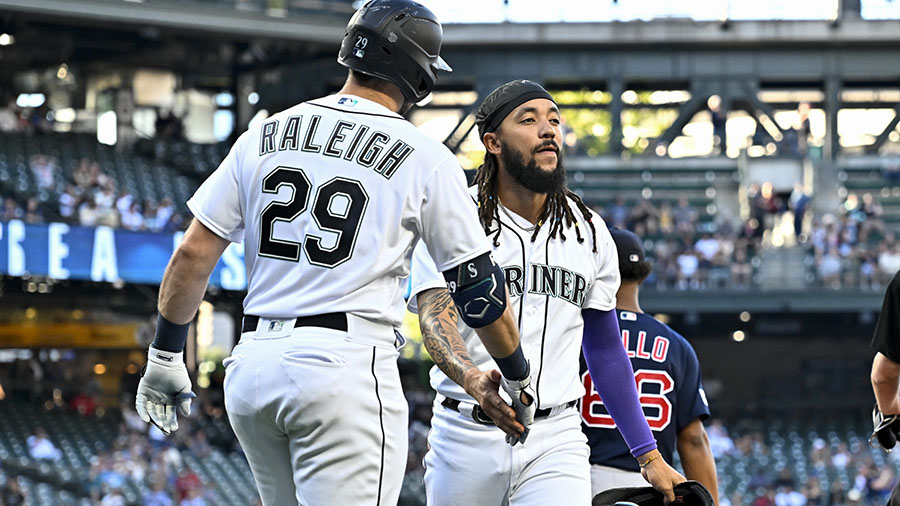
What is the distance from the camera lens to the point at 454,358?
145 inches

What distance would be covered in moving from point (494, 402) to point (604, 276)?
115 cm

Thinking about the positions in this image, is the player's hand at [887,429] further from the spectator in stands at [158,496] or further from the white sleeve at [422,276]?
the spectator in stands at [158,496]

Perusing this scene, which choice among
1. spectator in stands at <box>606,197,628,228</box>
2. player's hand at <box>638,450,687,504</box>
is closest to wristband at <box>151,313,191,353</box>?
player's hand at <box>638,450,687,504</box>

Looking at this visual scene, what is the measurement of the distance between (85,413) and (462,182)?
17.8 m

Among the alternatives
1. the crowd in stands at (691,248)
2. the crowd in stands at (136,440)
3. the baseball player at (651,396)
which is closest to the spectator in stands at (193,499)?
the crowd in stands at (136,440)

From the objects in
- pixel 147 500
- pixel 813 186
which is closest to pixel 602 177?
pixel 813 186

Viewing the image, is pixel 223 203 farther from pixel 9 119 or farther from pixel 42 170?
pixel 9 119

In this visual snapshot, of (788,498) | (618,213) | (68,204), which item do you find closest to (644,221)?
(618,213)

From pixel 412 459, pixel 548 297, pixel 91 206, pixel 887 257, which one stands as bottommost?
pixel 412 459

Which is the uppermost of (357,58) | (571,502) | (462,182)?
Result: (357,58)

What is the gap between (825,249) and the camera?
78.2 ft

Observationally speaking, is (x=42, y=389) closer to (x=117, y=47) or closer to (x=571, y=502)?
(x=117, y=47)

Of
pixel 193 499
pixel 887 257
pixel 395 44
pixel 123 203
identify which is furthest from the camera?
pixel 887 257

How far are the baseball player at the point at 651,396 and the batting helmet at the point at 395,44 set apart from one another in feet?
5.61
